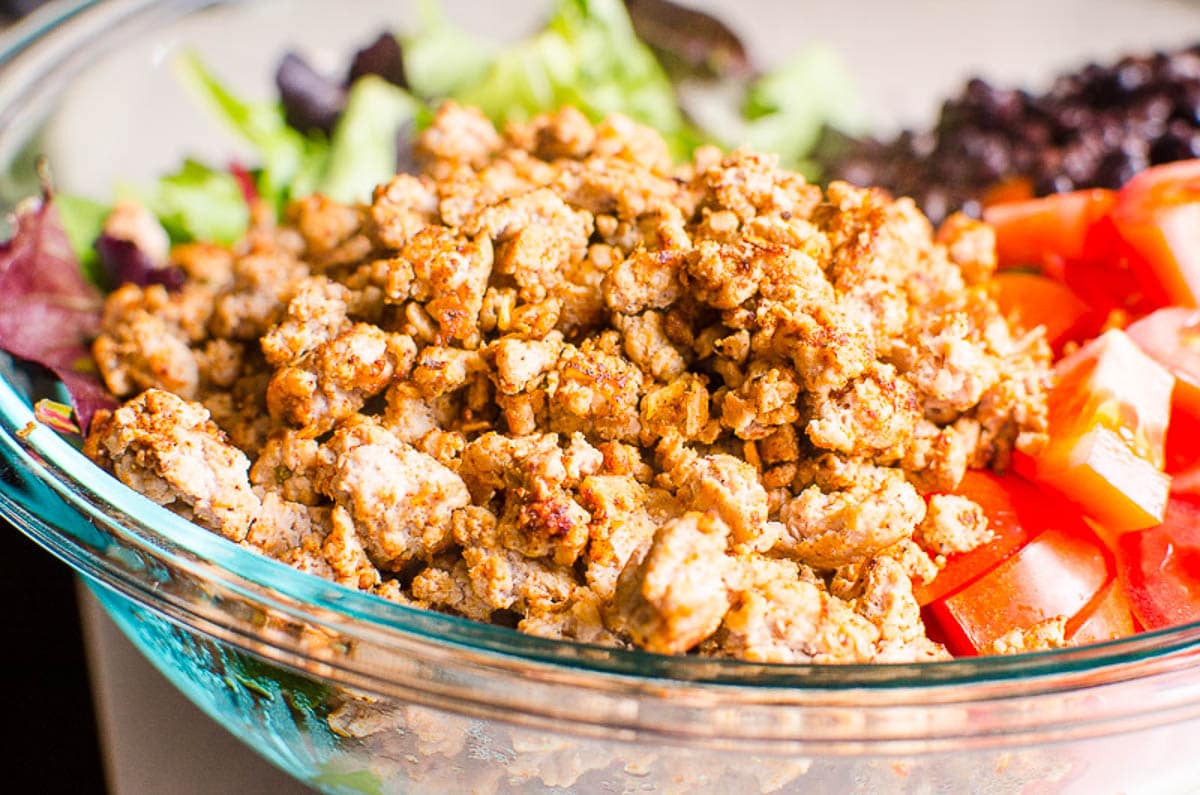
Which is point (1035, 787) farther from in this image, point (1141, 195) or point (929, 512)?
point (1141, 195)

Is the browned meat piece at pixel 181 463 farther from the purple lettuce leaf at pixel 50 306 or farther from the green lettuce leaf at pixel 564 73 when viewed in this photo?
the green lettuce leaf at pixel 564 73

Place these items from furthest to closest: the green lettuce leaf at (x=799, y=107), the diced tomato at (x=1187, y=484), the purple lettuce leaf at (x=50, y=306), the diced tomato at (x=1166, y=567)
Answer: the green lettuce leaf at (x=799, y=107)
the purple lettuce leaf at (x=50, y=306)
the diced tomato at (x=1187, y=484)
the diced tomato at (x=1166, y=567)

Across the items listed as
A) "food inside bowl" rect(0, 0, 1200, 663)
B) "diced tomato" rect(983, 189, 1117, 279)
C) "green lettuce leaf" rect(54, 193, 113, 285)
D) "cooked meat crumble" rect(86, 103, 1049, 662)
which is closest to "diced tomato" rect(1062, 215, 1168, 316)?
"diced tomato" rect(983, 189, 1117, 279)

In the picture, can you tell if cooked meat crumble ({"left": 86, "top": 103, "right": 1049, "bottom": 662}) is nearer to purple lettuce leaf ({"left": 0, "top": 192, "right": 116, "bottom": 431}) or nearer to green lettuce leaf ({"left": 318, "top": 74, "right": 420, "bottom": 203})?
purple lettuce leaf ({"left": 0, "top": 192, "right": 116, "bottom": 431})

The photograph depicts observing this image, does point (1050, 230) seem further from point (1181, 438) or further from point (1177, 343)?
point (1181, 438)

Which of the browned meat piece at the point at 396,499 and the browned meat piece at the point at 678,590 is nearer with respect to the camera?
the browned meat piece at the point at 678,590

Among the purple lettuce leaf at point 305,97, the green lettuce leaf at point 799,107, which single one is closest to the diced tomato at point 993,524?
the green lettuce leaf at point 799,107
